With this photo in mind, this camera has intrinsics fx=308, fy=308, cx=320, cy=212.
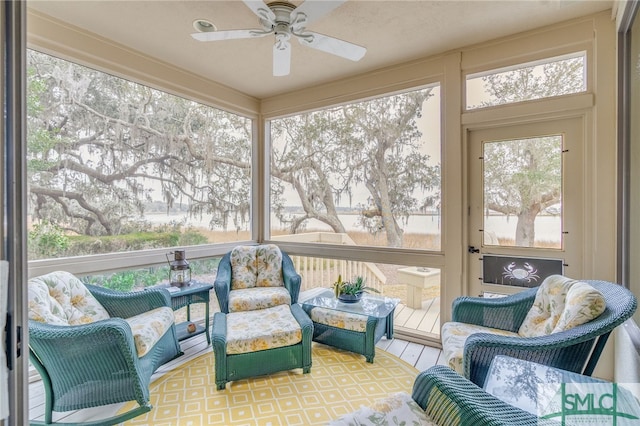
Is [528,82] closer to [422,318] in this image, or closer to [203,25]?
[422,318]

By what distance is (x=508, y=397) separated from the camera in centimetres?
154

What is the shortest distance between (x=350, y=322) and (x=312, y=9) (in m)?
2.34

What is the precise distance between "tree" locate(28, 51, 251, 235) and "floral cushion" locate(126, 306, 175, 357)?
97cm

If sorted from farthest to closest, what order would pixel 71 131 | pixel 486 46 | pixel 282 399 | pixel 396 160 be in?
1. pixel 396 160
2. pixel 486 46
3. pixel 71 131
4. pixel 282 399

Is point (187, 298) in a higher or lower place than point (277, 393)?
higher

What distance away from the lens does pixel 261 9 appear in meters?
1.83

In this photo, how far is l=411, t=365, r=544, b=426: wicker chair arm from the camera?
3.39ft

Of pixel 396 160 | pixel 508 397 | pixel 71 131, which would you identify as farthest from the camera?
pixel 396 160

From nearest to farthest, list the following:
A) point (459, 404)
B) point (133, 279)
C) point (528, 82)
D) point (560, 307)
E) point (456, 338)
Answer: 1. point (459, 404)
2. point (560, 307)
3. point (456, 338)
4. point (528, 82)
5. point (133, 279)

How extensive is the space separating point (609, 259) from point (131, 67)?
4278 millimetres

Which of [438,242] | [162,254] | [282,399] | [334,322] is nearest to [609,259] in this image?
[438,242]

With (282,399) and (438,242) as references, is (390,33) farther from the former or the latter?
(282,399)

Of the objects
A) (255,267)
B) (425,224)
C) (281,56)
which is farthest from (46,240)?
(425,224)

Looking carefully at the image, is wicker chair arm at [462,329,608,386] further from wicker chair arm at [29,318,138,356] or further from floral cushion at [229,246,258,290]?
floral cushion at [229,246,258,290]
